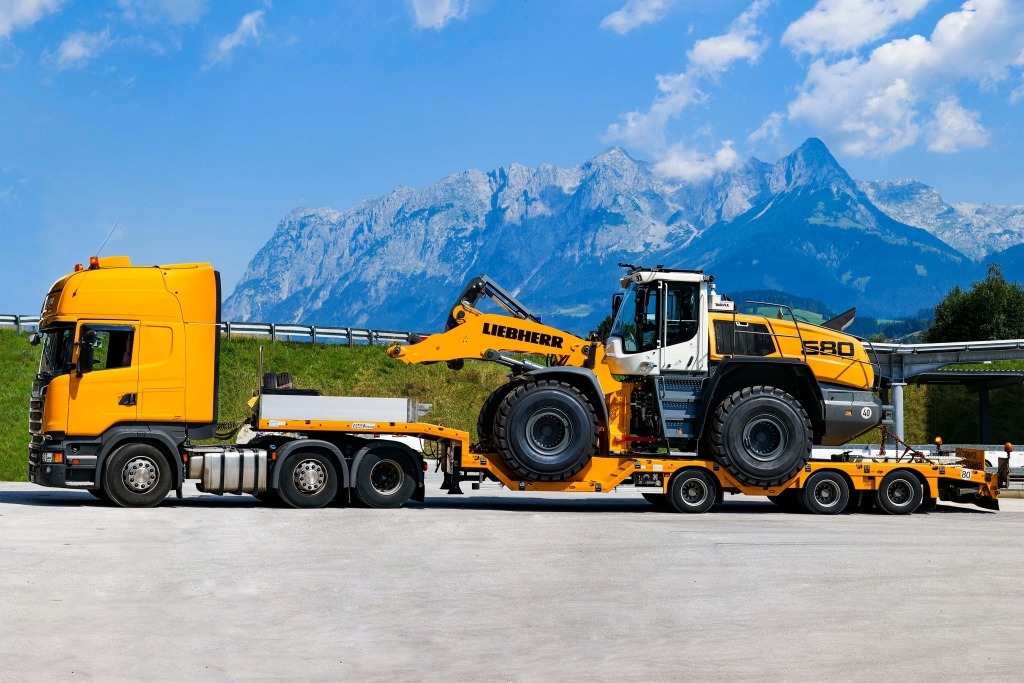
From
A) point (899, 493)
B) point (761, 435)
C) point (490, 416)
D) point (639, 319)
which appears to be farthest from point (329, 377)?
point (899, 493)

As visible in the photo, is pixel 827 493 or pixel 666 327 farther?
pixel 827 493

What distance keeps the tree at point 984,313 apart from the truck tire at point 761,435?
92162mm

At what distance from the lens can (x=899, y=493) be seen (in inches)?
860

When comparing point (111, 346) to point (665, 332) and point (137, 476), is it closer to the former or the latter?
point (137, 476)

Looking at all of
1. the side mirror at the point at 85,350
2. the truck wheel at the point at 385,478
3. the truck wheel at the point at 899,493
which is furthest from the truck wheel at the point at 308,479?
the truck wheel at the point at 899,493

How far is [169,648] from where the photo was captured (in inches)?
382

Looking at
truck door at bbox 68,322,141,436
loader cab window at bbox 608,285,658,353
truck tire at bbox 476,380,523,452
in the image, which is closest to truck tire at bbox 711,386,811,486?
loader cab window at bbox 608,285,658,353

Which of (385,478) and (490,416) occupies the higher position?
(490,416)

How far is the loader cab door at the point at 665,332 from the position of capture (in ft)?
69.2

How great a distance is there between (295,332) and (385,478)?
102 feet

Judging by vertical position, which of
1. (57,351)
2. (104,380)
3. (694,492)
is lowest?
(694,492)

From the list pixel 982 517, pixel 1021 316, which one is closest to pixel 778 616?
pixel 982 517

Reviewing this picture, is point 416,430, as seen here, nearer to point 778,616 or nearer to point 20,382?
point 778,616

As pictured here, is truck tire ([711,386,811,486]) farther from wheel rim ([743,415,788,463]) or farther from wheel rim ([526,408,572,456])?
wheel rim ([526,408,572,456])
